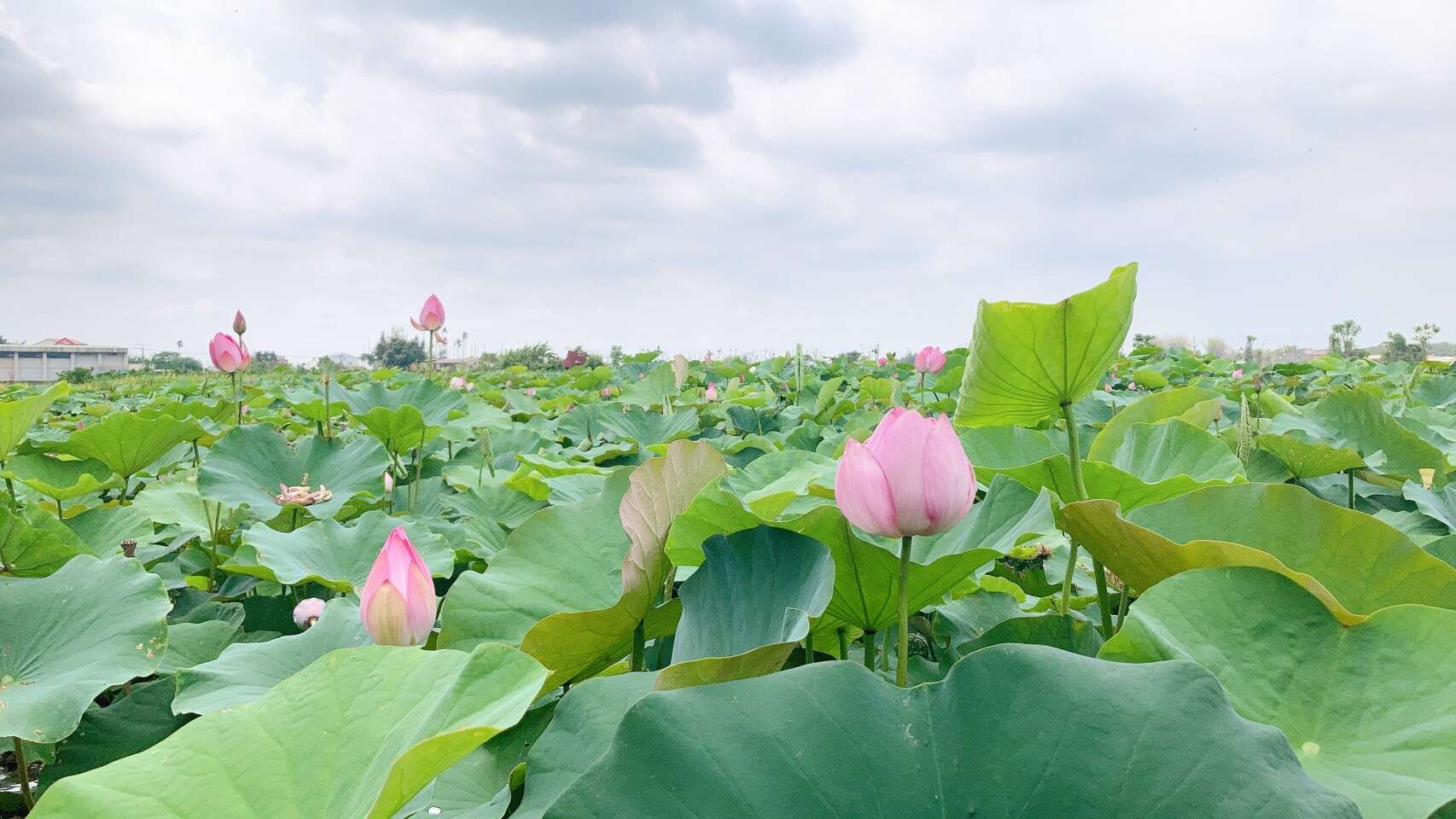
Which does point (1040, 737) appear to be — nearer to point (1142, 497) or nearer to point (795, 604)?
point (795, 604)

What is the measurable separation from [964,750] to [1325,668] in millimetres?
252

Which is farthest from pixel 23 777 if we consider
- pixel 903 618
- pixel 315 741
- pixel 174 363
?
pixel 174 363

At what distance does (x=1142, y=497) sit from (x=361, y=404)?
6.44 ft

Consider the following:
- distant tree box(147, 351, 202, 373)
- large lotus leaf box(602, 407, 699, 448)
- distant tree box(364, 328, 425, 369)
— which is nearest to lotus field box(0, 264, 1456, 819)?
large lotus leaf box(602, 407, 699, 448)

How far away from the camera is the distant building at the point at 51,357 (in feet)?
88.9

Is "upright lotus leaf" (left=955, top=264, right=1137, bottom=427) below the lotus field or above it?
above

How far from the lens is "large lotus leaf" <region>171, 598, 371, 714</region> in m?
0.78

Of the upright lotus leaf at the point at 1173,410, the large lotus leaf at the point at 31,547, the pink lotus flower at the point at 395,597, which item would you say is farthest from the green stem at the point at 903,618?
the large lotus leaf at the point at 31,547

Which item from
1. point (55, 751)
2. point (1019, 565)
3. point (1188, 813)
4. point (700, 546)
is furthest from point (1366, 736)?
point (55, 751)

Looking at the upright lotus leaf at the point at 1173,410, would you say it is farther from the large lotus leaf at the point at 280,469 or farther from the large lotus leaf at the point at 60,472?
the large lotus leaf at the point at 60,472

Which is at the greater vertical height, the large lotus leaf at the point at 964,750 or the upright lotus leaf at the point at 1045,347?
the upright lotus leaf at the point at 1045,347

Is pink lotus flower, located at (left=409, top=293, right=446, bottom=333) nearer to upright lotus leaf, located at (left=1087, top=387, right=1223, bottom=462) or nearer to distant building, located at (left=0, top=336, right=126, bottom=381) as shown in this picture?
upright lotus leaf, located at (left=1087, top=387, right=1223, bottom=462)

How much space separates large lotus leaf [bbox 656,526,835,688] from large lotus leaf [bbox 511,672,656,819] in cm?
8

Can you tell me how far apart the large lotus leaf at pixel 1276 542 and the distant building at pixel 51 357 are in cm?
3199
